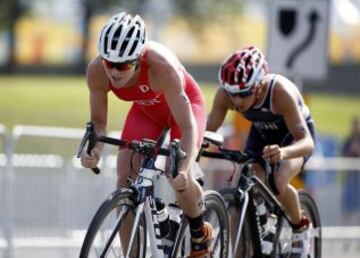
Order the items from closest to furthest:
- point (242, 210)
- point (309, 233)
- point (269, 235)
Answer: point (242, 210) < point (269, 235) < point (309, 233)

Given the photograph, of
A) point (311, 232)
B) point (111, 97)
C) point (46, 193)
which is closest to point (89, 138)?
point (311, 232)

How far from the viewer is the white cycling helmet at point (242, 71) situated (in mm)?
9445

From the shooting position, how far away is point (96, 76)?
8.45m

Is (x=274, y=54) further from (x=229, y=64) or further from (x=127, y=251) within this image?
(x=127, y=251)

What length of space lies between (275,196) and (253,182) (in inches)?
17.2

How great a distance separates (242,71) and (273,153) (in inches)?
26.0

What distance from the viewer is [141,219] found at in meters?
8.32

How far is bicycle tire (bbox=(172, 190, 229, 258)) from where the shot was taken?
8930 millimetres

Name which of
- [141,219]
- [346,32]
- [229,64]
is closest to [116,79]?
[141,219]

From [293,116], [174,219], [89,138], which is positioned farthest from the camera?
[293,116]

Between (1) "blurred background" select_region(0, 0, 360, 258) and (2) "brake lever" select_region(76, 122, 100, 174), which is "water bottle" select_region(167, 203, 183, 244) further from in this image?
(1) "blurred background" select_region(0, 0, 360, 258)

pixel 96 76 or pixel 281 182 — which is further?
pixel 281 182

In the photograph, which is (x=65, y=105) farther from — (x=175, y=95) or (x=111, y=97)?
(x=175, y=95)

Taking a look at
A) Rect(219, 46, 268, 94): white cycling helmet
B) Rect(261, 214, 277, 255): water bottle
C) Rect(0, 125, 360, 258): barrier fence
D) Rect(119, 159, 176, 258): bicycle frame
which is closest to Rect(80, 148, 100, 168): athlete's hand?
Rect(119, 159, 176, 258): bicycle frame
